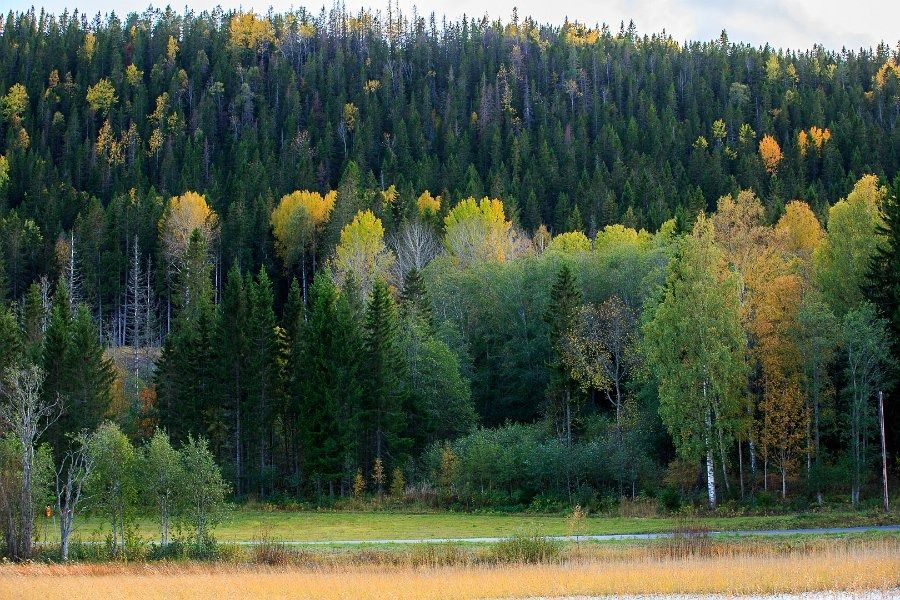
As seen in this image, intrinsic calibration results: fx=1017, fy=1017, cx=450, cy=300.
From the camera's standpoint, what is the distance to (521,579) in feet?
87.1

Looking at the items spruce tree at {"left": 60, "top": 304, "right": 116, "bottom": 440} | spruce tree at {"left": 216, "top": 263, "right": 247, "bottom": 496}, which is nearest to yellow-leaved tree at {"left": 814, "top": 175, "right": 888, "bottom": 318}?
Answer: spruce tree at {"left": 216, "top": 263, "right": 247, "bottom": 496}

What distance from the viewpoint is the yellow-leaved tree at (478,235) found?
95000mm

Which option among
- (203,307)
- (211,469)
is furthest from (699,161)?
(211,469)

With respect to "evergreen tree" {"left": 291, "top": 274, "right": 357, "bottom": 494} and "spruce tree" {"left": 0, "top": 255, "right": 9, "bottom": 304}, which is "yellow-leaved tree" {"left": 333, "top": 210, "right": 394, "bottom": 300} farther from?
"spruce tree" {"left": 0, "top": 255, "right": 9, "bottom": 304}

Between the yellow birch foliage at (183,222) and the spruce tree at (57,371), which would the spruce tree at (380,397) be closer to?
the spruce tree at (57,371)

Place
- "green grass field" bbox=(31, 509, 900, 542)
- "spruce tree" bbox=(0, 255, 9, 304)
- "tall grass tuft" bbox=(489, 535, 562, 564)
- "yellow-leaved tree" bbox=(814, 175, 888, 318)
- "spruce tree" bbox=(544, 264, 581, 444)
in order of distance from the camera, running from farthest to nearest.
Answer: "spruce tree" bbox=(0, 255, 9, 304), "spruce tree" bbox=(544, 264, 581, 444), "yellow-leaved tree" bbox=(814, 175, 888, 318), "green grass field" bbox=(31, 509, 900, 542), "tall grass tuft" bbox=(489, 535, 562, 564)

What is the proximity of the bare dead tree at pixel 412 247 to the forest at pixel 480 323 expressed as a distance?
0.50 meters

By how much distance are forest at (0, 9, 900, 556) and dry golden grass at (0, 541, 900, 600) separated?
10.4 meters

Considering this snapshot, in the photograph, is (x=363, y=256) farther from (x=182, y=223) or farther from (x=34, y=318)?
(x=182, y=223)

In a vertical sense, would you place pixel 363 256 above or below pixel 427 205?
below

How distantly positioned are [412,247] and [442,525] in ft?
172

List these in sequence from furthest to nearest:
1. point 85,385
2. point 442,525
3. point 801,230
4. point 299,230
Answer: point 299,230 < point 801,230 < point 85,385 < point 442,525

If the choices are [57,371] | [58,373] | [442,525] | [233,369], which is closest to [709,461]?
[442,525]

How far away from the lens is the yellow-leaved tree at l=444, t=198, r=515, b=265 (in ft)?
312
